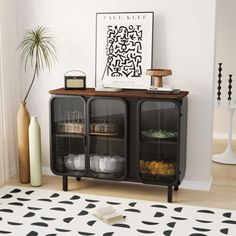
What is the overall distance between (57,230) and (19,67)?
1992 mm

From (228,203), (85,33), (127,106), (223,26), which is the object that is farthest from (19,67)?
(223,26)

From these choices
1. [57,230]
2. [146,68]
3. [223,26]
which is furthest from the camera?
[223,26]

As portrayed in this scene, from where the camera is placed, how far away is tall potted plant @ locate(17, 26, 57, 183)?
420cm

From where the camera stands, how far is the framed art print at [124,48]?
4.01 m

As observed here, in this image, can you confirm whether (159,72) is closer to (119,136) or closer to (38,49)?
(119,136)

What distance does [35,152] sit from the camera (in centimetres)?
416

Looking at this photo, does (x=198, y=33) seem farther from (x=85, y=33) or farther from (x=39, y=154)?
(x=39, y=154)

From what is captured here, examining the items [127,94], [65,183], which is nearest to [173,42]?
[127,94]

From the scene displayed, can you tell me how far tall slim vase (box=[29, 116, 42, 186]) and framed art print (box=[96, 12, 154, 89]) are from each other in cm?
74

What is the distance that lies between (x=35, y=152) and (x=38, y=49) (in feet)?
3.48

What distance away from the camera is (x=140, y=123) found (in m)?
3.79

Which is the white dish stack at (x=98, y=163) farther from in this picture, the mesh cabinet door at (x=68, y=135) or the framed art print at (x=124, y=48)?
the framed art print at (x=124, y=48)

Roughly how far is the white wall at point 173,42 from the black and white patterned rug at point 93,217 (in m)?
0.70

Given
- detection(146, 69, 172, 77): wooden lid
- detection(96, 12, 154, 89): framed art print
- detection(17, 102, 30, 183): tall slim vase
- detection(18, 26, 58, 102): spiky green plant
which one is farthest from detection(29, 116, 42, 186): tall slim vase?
detection(146, 69, 172, 77): wooden lid
